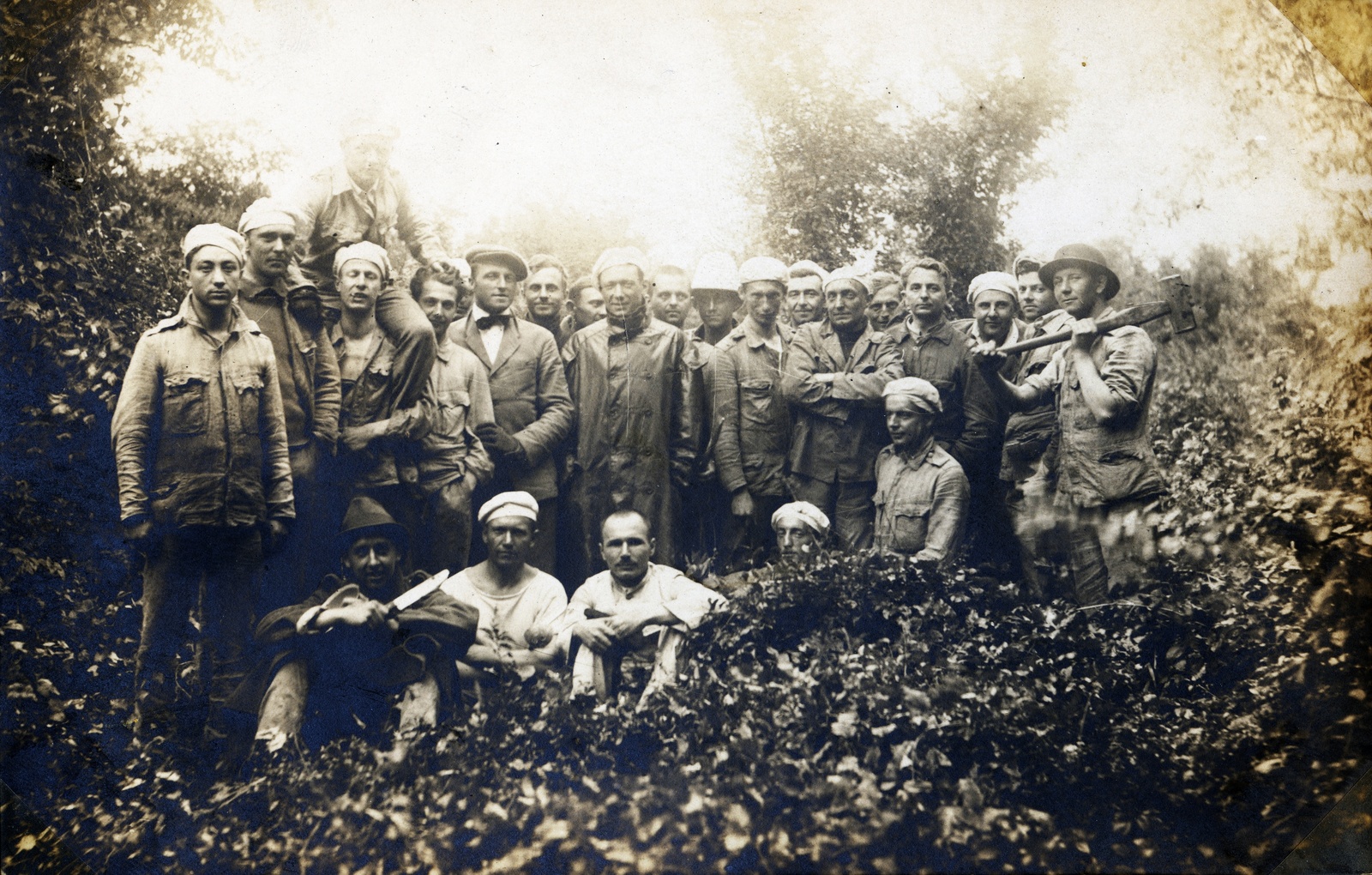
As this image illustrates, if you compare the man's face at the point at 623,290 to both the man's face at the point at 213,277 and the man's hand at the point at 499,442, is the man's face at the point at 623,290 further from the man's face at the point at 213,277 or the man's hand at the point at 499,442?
the man's face at the point at 213,277

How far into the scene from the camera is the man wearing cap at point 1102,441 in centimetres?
432

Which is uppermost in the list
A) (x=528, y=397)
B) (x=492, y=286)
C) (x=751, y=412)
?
(x=492, y=286)

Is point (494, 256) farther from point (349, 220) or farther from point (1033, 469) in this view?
point (1033, 469)

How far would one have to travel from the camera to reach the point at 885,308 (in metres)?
4.44

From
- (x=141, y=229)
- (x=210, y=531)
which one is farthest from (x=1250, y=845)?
(x=141, y=229)

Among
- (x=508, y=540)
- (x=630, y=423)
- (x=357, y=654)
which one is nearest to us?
(x=357, y=654)

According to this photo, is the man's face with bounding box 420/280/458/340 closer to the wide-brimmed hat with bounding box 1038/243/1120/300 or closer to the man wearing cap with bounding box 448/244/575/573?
the man wearing cap with bounding box 448/244/575/573

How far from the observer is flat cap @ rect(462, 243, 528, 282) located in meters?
4.39

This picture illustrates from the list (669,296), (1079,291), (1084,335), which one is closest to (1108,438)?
(1084,335)

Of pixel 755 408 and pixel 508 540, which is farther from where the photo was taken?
pixel 755 408

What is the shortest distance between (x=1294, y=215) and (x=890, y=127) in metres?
1.87

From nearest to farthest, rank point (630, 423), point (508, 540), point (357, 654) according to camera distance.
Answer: point (357, 654)
point (508, 540)
point (630, 423)

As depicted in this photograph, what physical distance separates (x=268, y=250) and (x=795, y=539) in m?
2.57

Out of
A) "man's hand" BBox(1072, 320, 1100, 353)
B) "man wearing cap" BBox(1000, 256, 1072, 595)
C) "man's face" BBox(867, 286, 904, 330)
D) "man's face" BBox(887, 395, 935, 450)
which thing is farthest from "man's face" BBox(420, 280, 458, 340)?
"man's hand" BBox(1072, 320, 1100, 353)
